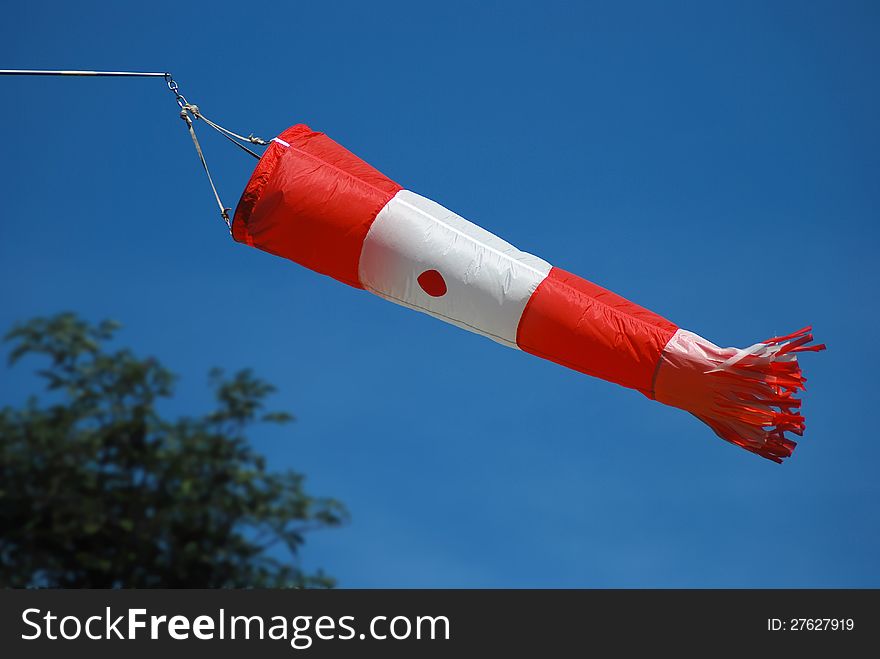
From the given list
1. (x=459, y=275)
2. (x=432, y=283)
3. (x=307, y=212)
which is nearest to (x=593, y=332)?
(x=459, y=275)

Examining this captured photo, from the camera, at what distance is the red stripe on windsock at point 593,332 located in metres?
9.48

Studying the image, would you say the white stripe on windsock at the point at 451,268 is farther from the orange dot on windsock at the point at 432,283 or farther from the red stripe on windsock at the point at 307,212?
the red stripe on windsock at the point at 307,212

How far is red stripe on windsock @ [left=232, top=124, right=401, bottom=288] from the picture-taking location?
389 inches

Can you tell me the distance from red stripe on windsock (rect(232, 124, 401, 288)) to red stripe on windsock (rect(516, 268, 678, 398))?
56.3 inches

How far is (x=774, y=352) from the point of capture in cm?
926

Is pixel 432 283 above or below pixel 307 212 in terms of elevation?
below

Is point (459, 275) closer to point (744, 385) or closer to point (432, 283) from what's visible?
point (432, 283)

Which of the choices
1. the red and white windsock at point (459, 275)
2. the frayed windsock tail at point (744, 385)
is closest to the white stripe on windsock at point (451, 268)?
the red and white windsock at point (459, 275)

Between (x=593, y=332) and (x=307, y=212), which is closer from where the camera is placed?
(x=593, y=332)

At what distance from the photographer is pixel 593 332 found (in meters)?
9.54

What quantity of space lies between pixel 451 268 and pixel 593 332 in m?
1.17
